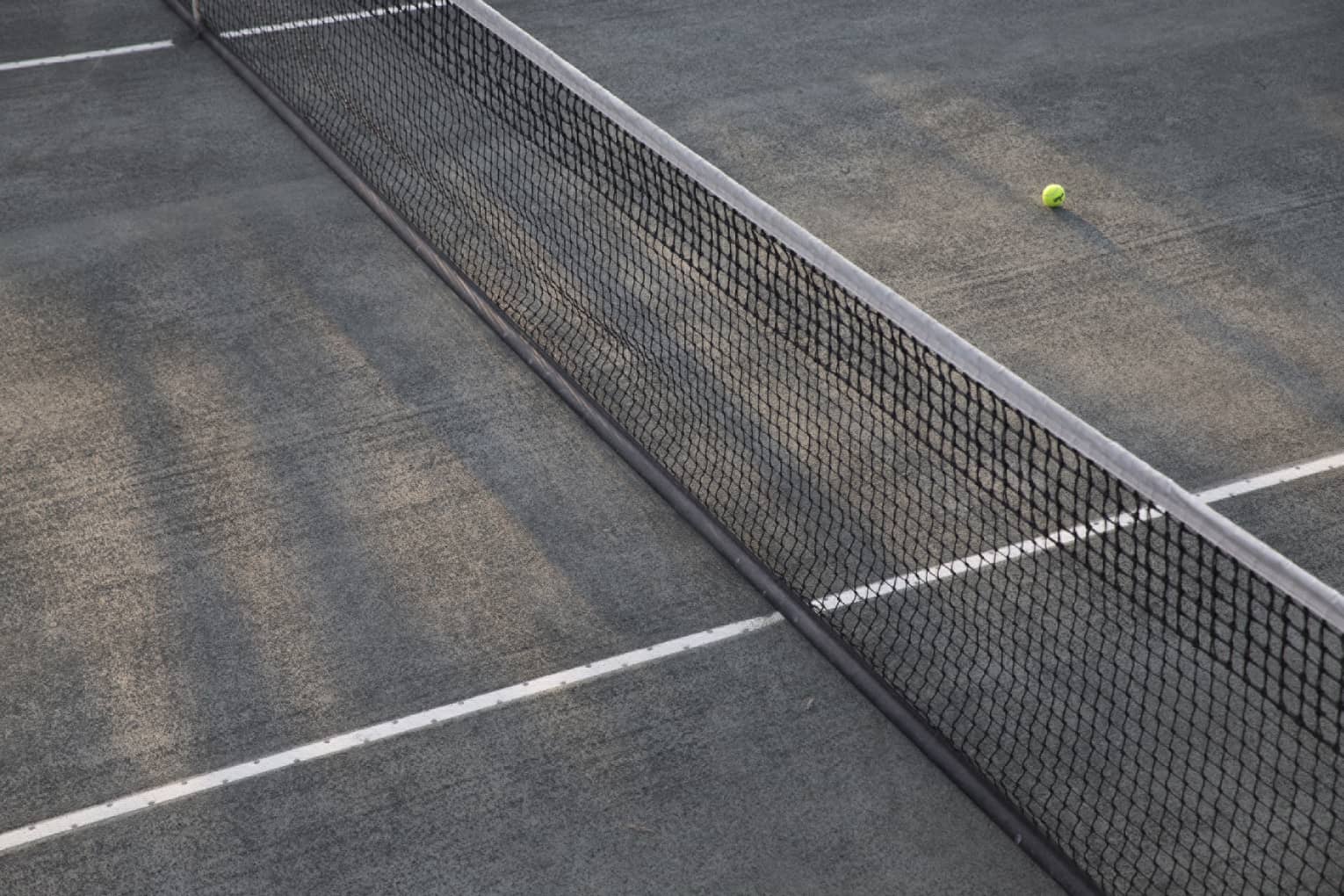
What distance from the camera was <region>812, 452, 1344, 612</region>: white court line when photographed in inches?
239

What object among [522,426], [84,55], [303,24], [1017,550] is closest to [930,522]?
[1017,550]

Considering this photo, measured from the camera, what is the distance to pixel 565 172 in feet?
Result: 29.2

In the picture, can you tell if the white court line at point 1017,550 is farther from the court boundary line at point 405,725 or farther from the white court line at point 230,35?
the white court line at point 230,35

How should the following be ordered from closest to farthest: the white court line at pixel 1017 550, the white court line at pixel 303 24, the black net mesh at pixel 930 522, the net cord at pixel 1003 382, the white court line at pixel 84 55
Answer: the net cord at pixel 1003 382
the black net mesh at pixel 930 522
the white court line at pixel 1017 550
the white court line at pixel 84 55
the white court line at pixel 303 24

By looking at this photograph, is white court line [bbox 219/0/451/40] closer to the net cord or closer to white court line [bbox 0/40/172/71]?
white court line [bbox 0/40/172/71]

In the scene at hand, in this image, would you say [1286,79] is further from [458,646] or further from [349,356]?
[458,646]

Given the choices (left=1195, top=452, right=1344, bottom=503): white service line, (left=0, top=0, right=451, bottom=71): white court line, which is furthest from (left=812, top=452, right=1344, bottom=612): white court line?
(left=0, top=0, right=451, bottom=71): white court line

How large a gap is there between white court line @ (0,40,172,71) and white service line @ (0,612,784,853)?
6648 millimetres

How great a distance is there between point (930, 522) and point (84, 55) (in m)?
6.99

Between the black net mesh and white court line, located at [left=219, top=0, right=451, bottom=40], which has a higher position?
white court line, located at [left=219, top=0, right=451, bottom=40]

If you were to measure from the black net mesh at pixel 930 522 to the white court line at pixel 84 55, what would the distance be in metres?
1.90

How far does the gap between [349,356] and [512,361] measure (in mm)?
777

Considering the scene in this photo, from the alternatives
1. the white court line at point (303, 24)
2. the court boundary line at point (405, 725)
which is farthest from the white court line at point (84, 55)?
the court boundary line at point (405, 725)

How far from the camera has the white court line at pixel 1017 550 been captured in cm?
608
